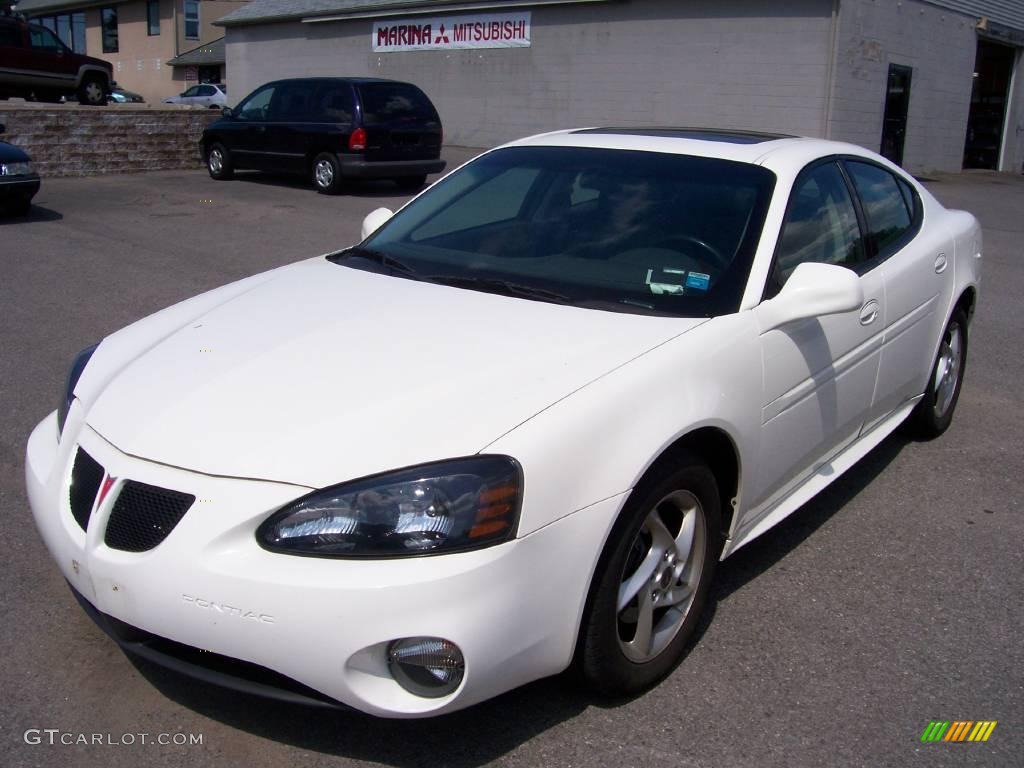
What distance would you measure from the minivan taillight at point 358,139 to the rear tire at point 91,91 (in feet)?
47.4

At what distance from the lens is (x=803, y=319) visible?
11.8 feet

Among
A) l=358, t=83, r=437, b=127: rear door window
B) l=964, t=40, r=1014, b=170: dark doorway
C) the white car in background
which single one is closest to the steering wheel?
l=358, t=83, r=437, b=127: rear door window

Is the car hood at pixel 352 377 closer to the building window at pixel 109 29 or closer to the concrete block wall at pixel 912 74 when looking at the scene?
the concrete block wall at pixel 912 74

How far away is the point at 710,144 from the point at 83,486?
2.65 m

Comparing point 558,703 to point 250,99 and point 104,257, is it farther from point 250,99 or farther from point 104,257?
point 250,99

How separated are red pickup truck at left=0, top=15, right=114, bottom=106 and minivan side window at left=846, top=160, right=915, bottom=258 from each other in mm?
24679

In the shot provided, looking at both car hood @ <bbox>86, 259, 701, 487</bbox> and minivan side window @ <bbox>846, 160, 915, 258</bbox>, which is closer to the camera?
car hood @ <bbox>86, 259, 701, 487</bbox>

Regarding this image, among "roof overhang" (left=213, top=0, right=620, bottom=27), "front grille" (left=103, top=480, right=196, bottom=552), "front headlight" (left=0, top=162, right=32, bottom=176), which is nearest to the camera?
"front grille" (left=103, top=480, right=196, bottom=552)

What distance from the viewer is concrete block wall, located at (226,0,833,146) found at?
19.0m

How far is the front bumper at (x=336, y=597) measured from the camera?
246 centimetres

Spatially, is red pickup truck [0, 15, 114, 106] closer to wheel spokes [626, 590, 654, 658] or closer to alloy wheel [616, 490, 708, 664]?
alloy wheel [616, 490, 708, 664]

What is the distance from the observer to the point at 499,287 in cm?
367

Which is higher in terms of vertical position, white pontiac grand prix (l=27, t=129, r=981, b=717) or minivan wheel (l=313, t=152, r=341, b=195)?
white pontiac grand prix (l=27, t=129, r=981, b=717)

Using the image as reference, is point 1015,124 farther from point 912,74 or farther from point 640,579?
point 640,579
